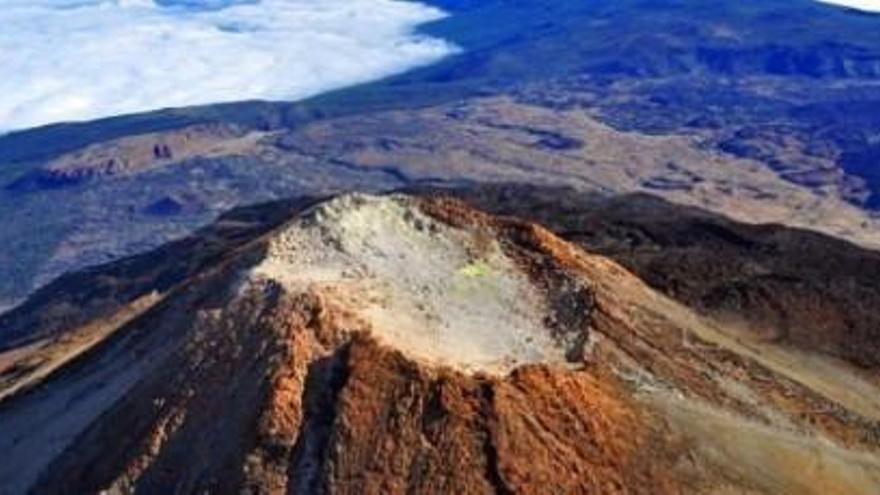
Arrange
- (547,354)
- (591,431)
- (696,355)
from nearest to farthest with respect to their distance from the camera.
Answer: (591,431)
(547,354)
(696,355)

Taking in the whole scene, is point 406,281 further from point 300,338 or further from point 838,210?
point 838,210

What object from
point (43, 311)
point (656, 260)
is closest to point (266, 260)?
point (656, 260)

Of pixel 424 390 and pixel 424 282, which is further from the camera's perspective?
pixel 424 282

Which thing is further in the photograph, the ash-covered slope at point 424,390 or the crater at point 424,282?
the crater at point 424,282

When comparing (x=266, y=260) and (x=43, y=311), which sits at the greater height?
(x=266, y=260)

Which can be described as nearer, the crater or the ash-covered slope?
the ash-covered slope

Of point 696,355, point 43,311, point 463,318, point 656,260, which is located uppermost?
point 463,318

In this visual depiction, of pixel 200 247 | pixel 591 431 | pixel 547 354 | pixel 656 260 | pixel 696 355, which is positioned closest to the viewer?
pixel 591 431

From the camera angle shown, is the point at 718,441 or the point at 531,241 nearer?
the point at 718,441
